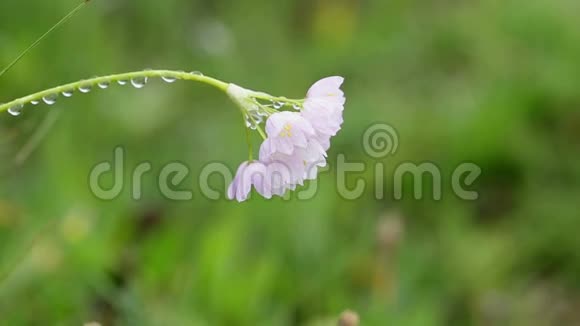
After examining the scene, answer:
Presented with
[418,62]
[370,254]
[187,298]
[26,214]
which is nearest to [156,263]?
[187,298]

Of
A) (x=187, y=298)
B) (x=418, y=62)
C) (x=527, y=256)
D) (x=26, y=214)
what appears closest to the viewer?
(x=187, y=298)

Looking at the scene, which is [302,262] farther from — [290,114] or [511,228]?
[290,114]

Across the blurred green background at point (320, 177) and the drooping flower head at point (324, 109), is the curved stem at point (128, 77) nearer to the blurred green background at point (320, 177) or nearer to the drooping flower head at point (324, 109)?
the drooping flower head at point (324, 109)

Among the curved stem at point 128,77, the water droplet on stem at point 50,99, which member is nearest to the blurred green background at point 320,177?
the water droplet on stem at point 50,99

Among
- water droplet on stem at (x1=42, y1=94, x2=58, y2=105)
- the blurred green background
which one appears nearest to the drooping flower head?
water droplet on stem at (x1=42, y1=94, x2=58, y2=105)

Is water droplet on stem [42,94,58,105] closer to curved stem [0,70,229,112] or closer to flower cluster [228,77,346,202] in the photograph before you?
curved stem [0,70,229,112]

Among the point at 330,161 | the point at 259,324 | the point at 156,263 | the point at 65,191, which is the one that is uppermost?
the point at 330,161

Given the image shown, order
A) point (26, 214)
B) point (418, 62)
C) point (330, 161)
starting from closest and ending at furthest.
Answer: point (26, 214) → point (330, 161) → point (418, 62)

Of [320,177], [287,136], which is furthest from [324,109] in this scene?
[320,177]
